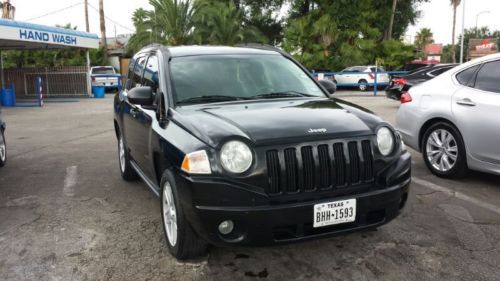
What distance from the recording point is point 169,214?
3611 millimetres

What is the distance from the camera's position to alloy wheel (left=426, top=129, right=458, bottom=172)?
18.4 feet

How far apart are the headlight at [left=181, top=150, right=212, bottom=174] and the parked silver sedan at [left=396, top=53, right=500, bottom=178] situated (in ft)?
11.1

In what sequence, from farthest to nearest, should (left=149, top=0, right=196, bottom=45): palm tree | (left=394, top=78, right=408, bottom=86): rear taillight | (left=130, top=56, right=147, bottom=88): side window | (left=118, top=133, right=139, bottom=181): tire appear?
(left=149, top=0, right=196, bottom=45): palm tree
(left=394, top=78, right=408, bottom=86): rear taillight
(left=118, top=133, right=139, bottom=181): tire
(left=130, top=56, right=147, bottom=88): side window

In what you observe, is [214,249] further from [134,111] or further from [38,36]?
[38,36]

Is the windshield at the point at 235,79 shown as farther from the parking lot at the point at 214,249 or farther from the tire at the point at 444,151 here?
the tire at the point at 444,151

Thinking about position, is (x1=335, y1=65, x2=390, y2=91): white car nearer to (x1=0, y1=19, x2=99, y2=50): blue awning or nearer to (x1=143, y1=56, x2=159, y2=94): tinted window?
(x1=0, y1=19, x2=99, y2=50): blue awning

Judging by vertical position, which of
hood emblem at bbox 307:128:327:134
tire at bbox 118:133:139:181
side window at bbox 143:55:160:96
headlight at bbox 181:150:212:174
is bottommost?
tire at bbox 118:133:139:181

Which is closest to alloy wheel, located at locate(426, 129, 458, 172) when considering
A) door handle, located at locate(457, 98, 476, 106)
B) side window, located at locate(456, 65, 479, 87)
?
door handle, located at locate(457, 98, 476, 106)

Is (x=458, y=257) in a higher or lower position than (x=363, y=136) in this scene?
lower

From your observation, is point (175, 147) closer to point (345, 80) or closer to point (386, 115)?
point (386, 115)

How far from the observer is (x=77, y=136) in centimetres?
1033

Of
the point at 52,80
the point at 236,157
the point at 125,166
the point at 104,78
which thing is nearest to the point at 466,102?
the point at 236,157

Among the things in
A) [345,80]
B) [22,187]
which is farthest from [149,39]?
[22,187]

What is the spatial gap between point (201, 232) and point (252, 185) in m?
0.47
